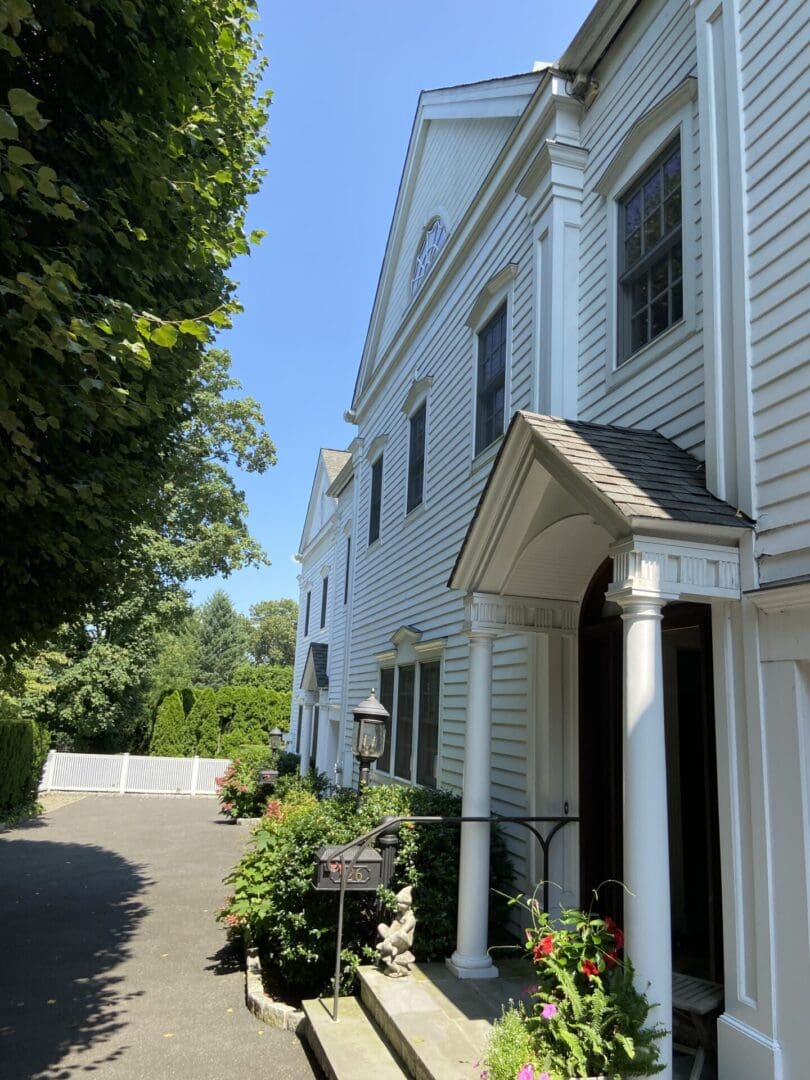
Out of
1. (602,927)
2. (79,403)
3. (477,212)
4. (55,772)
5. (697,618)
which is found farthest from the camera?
(55,772)

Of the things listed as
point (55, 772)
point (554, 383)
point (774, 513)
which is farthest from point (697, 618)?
point (55, 772)

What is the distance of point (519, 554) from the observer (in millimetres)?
5422

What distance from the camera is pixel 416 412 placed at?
11.6 meters

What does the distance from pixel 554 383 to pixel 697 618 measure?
272cm

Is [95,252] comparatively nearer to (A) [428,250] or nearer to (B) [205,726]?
(A) [428,250]

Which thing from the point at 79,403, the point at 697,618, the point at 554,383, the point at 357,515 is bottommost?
the point at 697,618

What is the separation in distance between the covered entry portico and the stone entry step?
2.66 feet

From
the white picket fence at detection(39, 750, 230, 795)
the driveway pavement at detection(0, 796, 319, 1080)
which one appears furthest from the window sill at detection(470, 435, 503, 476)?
the white picket fence at detection(39, 750, 230, 795)

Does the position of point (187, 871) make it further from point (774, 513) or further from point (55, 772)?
point (55, 772)

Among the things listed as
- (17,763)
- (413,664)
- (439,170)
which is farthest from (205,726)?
(439,170)

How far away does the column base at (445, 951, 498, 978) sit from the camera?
5.14 metres

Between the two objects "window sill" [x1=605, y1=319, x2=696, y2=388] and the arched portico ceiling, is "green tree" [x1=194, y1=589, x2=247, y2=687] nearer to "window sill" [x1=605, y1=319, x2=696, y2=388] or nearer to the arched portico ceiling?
the arched portico ceiling

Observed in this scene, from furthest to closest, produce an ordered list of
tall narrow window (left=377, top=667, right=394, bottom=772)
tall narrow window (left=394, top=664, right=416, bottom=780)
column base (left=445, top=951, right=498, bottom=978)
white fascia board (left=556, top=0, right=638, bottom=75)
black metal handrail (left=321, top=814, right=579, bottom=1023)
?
1. tall narrow window (left=377, top=667, right=394, bottom=772)
2. tall narrow window (left=394, top=664, right=416, bottom=780)
3. white fascia board (left=556, top=0, right=638, bottom=75)
4. column base (left=445, top=951, right=498, bottom=978)
5. black metal handrail (left=321, top=814, right=579, bottom=1023)

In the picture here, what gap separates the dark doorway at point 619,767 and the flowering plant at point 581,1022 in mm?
1849
